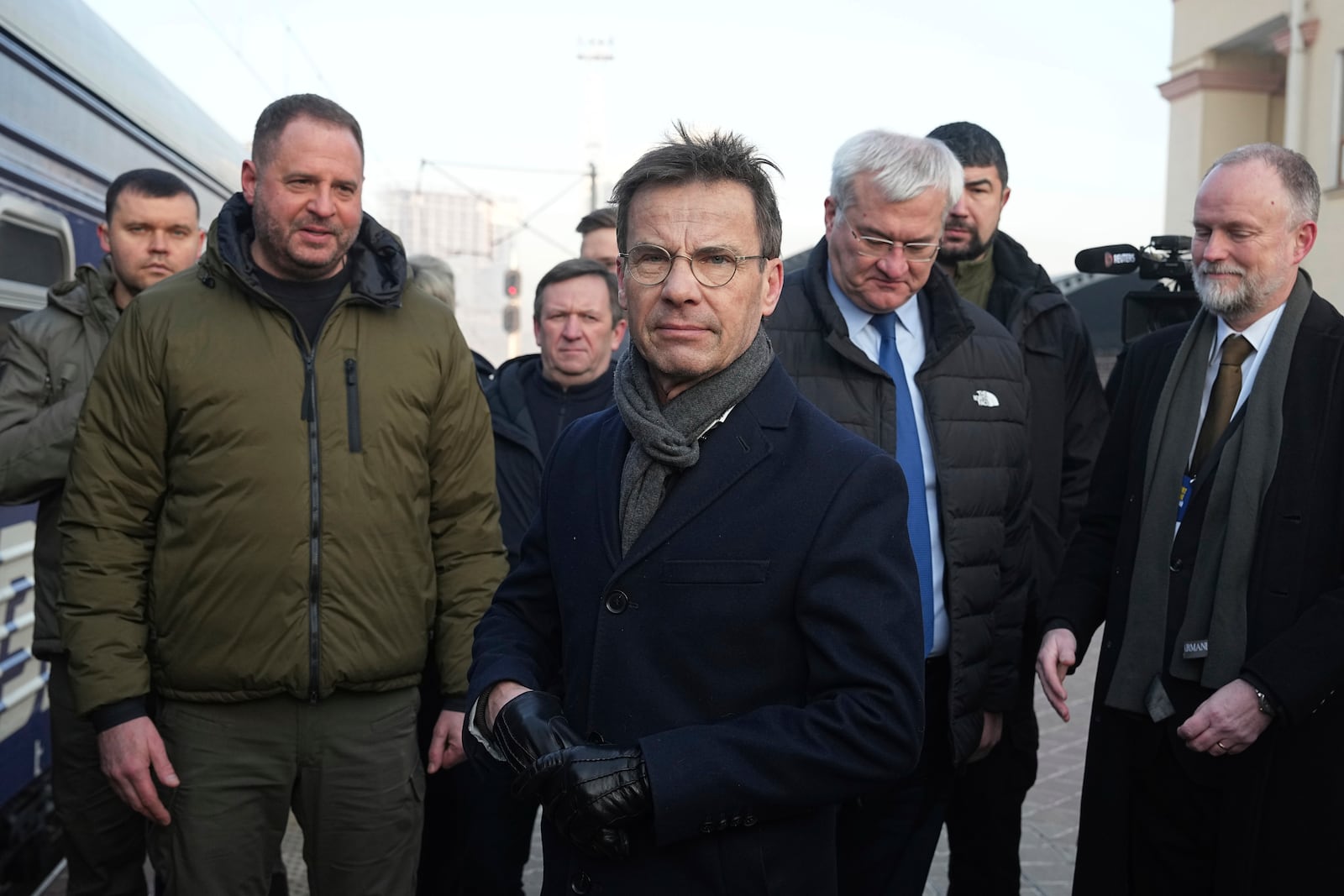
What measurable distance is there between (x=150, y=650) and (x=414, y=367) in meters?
0.92

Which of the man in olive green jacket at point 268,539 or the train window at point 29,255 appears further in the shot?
the train window at point 29,255

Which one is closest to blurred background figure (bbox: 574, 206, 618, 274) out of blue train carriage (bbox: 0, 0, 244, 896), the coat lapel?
blue train carriage (bbox: 0, 0, 244, 896)

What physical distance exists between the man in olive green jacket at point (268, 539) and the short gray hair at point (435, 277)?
153cm

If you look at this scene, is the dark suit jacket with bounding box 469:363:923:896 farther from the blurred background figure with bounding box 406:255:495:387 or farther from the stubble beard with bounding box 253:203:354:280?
the blurred background figure with bounding box 406:255:495:387

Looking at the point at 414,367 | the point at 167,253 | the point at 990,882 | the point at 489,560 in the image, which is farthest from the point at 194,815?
the point at 990,882

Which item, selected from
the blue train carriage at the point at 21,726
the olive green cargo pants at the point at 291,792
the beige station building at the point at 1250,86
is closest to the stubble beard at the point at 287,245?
the olive green cargo pants at the point at 291,792

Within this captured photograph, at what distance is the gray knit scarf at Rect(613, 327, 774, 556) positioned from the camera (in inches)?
82.7

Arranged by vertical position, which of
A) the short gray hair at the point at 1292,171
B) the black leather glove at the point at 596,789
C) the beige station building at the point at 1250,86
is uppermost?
the beige station building at the point at 1250,86

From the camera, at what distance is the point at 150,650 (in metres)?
3.23

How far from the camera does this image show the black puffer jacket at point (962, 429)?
10.8 ft

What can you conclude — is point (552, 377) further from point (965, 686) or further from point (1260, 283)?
point (1260, 283)

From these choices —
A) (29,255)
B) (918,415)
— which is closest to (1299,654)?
(918,415)

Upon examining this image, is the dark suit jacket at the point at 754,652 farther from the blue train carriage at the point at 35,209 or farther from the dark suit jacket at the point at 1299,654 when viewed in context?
the blue train carriage at the point at 35,209

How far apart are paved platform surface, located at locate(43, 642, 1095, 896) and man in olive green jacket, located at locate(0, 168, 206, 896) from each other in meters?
0.75
